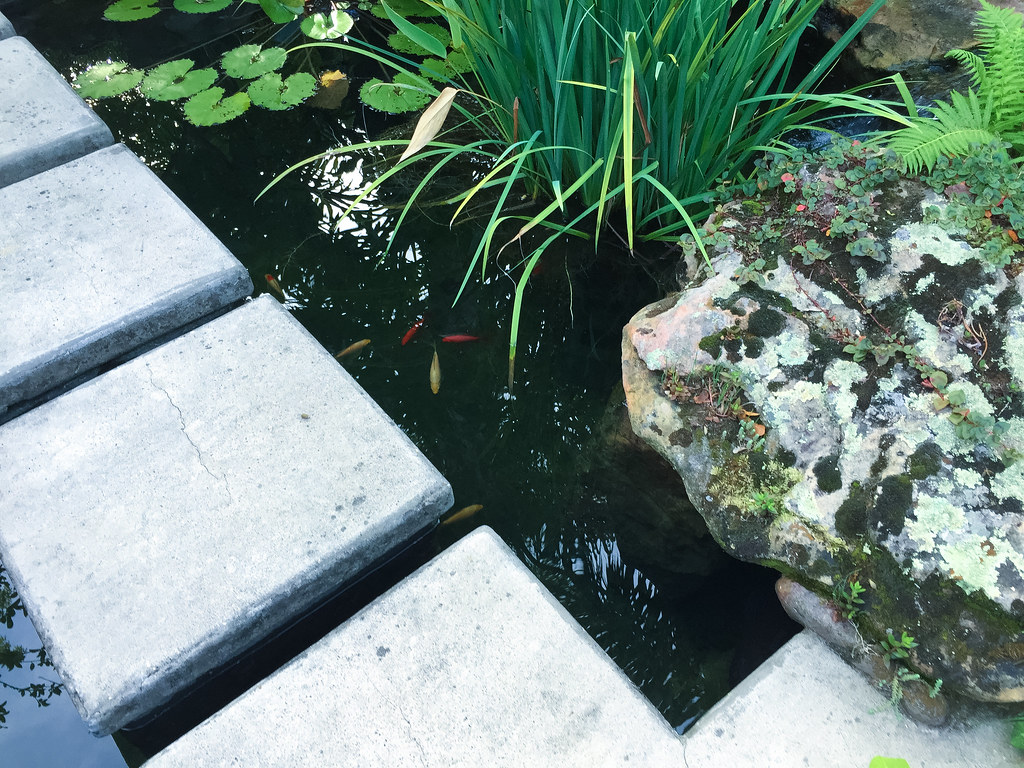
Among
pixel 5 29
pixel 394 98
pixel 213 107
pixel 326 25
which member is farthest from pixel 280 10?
pixel 5 29

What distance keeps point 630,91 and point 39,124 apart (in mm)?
1734

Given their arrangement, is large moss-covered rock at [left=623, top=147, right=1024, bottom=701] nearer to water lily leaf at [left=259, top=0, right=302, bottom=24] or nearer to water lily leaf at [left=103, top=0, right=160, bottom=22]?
water lily leaf at [left=259, top=0, right=302, bottom=24]

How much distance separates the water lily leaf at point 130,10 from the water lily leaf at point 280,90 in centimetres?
60

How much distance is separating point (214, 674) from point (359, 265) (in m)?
1.12

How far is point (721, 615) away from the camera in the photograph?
1.48 meters

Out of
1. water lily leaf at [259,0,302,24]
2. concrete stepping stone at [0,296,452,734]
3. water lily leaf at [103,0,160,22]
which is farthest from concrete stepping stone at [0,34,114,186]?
concrete stepping stone at [0,296,452,734]

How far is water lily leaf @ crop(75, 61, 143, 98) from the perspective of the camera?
2.46m

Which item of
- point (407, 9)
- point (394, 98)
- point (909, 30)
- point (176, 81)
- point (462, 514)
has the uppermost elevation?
point (909, 30)

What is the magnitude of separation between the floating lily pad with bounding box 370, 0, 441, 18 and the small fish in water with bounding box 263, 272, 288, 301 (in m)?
1.18

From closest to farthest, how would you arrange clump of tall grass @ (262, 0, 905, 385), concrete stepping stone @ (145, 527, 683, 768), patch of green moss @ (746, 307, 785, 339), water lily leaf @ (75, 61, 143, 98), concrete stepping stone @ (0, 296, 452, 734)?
concrete stepping stone @ (145, 527, 683, 768) → concrete stepping stone @ (0, 296, 452, 734) → patch of green moss @ (746, 307, 785, 339) → clump of tall grass @ (262, 0, 905, 385) → water lily leaf @ (75, 61, 143, 98)

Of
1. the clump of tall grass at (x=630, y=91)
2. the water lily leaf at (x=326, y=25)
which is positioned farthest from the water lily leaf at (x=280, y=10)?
the clump of tall grass at (x=630, y=91)

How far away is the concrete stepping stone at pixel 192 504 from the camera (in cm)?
126

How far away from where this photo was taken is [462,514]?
5.34 feet

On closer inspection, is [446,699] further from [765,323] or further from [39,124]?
[39,124]
